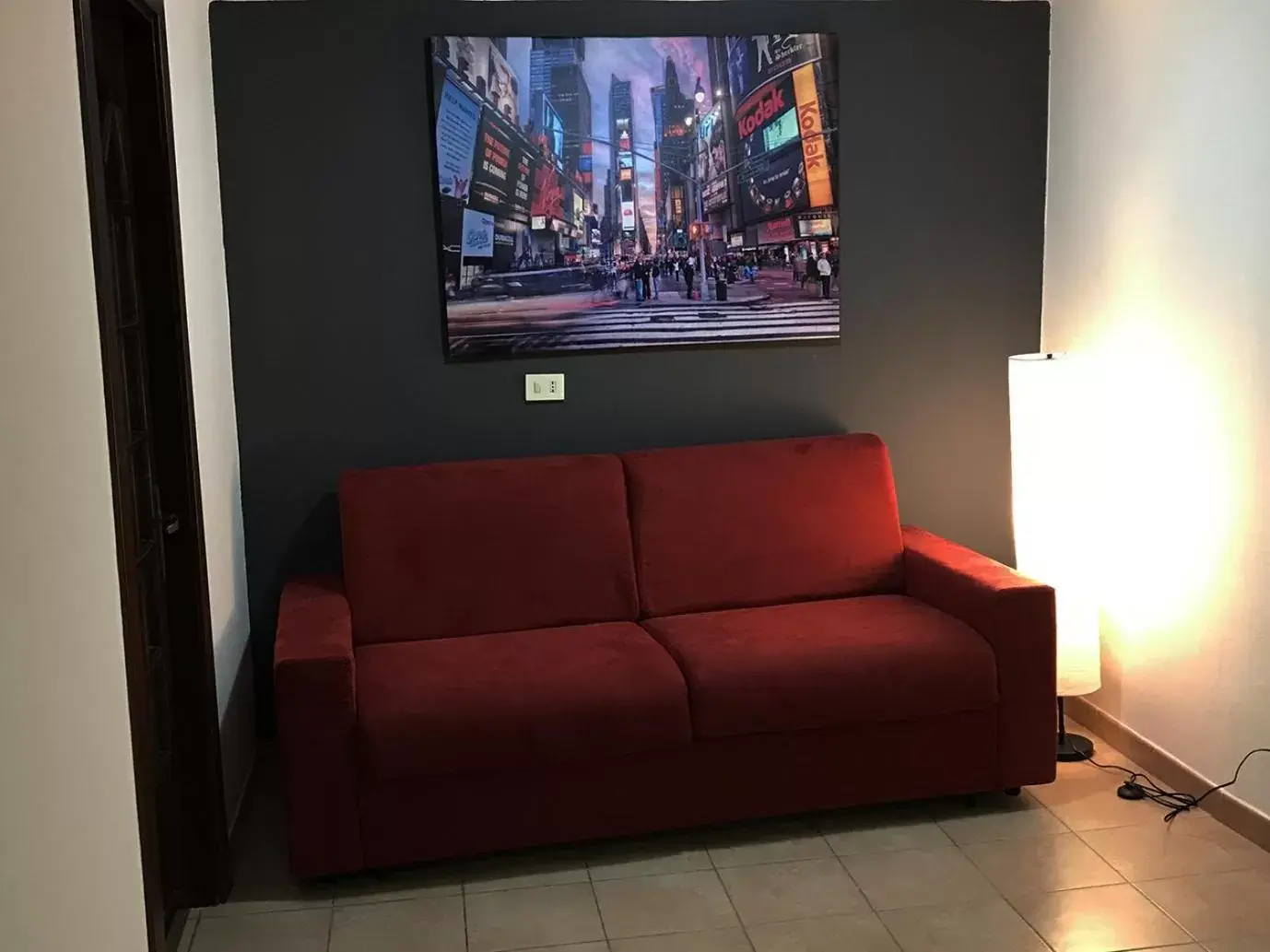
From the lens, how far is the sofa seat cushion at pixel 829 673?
10.6 ft

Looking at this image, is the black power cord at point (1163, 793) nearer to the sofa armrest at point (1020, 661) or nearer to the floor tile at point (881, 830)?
the sofa armrest at point (1020, 661)

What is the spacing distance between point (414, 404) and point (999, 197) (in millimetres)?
2010

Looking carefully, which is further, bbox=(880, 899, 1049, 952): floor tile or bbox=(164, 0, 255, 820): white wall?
bbox=(164, 0, 255, 820): white wall

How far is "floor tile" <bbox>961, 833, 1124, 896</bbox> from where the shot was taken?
3059 millimetres

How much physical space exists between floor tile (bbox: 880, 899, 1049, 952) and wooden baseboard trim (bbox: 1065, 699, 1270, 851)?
756 mm

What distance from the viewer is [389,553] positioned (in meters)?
3.61

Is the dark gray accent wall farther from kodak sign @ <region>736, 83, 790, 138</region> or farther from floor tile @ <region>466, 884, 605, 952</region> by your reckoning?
floor tile @ <region>466, 884, 605, 952</region>

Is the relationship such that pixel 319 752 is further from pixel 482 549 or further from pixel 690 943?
pixel 690 943

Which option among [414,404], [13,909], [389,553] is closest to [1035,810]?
[389,553]

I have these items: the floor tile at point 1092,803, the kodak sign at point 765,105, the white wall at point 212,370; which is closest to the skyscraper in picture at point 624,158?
the kodak sign at point 765,105

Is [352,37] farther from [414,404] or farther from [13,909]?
[13,909]

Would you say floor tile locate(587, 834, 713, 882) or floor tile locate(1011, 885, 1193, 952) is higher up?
floor tile locate(587, 834, 713, 882)

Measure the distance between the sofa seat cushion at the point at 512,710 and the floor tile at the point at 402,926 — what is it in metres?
0.31

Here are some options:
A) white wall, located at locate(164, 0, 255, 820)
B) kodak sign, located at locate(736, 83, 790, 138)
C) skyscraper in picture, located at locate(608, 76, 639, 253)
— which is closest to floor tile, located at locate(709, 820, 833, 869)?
white wall, located at locate(164, 0, 255, 820)
